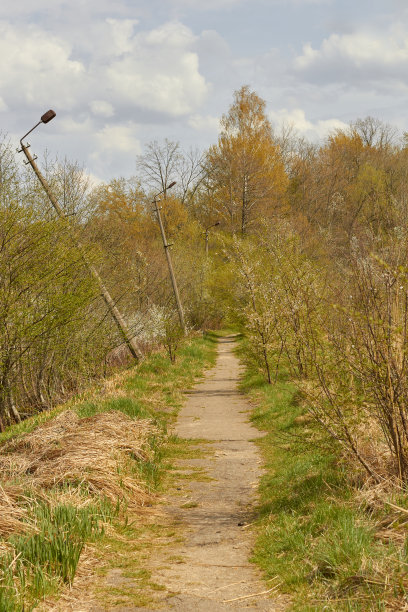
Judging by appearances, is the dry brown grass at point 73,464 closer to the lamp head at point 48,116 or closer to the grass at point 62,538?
the grass at point 62,538

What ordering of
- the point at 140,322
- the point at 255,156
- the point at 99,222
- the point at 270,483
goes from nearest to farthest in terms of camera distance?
the point at 270,483, the point at 140,322, the point at 99,222, the point at 255,156

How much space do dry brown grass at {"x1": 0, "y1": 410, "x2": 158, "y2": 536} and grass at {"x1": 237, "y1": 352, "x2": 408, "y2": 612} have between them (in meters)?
1.61

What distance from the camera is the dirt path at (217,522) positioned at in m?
3.85

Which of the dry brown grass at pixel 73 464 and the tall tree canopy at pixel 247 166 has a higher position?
the tall tree canopy at pixel 247 166

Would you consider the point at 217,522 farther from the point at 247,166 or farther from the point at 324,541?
the point at 247,166

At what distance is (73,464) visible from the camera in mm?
6055

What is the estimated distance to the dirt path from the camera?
3854mm

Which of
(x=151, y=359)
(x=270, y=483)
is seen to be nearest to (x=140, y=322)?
(x=151, y=359)

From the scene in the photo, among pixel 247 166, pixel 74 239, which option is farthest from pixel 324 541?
pixel 247 166

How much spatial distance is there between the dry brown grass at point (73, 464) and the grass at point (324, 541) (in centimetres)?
161

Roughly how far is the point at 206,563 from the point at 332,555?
1105 millimetres

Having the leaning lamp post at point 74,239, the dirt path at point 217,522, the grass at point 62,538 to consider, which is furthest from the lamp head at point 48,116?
the dirt path at point 217,522

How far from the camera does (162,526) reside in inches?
218

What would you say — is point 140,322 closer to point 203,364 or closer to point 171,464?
point 203,364
